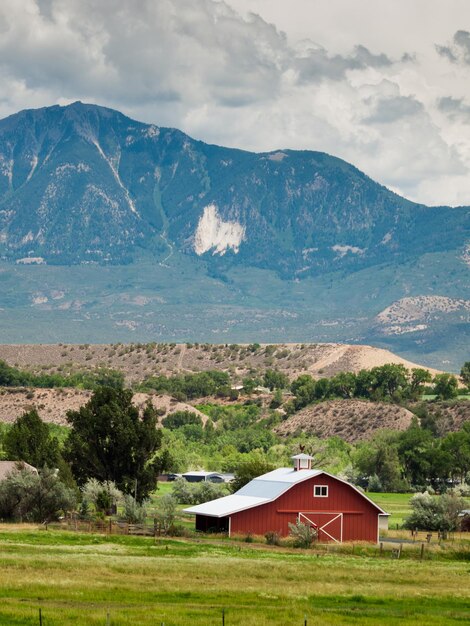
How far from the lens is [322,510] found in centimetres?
7594

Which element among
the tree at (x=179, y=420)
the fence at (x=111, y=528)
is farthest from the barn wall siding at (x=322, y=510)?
the tree at (x=179, y=420)

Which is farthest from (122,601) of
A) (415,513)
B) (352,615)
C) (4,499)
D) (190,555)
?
(415,513)

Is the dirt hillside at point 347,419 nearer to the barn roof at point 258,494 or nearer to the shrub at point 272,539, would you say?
the barn roof at point 258,494

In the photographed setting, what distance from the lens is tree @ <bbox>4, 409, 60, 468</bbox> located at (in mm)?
86938

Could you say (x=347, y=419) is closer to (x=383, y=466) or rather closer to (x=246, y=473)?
(x=383, y=466)

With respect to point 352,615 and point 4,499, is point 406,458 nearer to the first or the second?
point 4,499

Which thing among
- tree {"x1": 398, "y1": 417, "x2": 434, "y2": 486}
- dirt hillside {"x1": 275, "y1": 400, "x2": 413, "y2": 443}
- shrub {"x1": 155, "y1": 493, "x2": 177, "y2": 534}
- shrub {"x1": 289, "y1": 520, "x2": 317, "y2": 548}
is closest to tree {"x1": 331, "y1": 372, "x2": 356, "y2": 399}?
dirt hillside {"x1": 275, "y1": 400, "x2": 413, "y2": 443}

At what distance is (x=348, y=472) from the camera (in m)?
124

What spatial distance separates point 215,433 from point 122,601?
133 metres

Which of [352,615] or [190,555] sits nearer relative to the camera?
[352,615]

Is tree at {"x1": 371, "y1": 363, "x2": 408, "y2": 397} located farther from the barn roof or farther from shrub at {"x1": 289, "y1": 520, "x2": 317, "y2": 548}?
shrub at {"x1": 289, "y1": 520, "x2": 317, "y2": 548}

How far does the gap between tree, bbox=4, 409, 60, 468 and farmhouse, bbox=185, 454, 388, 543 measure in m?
14.2

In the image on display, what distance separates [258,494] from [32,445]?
18.2m

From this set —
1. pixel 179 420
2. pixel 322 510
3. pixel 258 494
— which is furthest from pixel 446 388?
pixel 322 510
